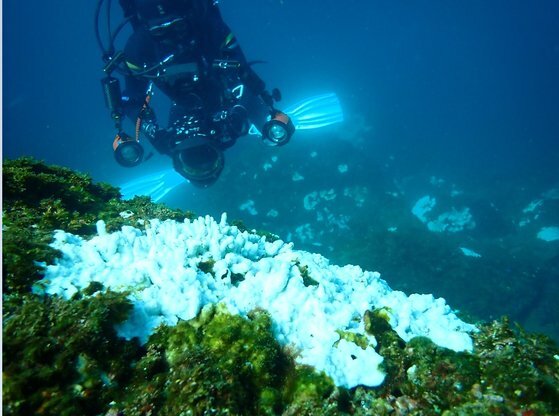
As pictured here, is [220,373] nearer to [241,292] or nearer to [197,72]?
[241,292]

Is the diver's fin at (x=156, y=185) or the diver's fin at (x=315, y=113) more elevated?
the diver's fin at (x=315, y=113)

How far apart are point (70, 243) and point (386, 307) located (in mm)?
2936

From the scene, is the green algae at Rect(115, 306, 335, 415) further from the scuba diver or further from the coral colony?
the scuba diver

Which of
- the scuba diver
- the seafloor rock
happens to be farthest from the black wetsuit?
the seafloor rock

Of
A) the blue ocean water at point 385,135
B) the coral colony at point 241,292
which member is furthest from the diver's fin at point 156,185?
the coral colony at point 241,292

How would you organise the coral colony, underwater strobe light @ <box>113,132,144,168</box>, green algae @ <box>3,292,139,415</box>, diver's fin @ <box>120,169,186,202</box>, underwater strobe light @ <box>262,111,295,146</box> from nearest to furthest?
green algae @ <box>3,292,139,415</box> < the coral colony < underwater strobe light @ <box>113,132,144,168</box> < underwater strobe light @ <box>262,111,295,146</box> < diver's fin @ <box>120,169,186,202</box>

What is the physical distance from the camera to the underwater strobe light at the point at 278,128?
704 centimetres

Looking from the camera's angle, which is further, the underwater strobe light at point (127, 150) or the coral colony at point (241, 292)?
the underwater strobe light at point (127, 150)

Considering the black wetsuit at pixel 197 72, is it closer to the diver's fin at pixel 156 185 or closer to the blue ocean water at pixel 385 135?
the blue ocean water at pixel 385 135

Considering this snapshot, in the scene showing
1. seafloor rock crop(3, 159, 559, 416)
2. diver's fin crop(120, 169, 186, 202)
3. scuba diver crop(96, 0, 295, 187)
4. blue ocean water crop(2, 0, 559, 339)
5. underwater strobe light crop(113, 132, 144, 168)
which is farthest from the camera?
diver's fin crop(120, 169, 186, 202)

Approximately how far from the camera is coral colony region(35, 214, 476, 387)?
228 centimetres

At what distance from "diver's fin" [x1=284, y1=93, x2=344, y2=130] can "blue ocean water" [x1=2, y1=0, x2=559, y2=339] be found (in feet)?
2.88

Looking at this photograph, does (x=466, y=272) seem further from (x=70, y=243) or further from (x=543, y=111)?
(x=543, y=111)

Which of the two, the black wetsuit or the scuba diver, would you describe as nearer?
the scuba diver
